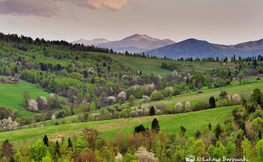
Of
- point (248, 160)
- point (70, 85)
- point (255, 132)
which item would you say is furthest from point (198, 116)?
point (70, 85)

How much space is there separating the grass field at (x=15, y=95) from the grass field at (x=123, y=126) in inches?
1855

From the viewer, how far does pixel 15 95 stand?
137250mm

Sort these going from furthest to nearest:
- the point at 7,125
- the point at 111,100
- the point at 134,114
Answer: the point at 111,100, the point at 7,125, the point at 134,114

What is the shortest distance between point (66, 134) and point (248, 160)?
188 ft

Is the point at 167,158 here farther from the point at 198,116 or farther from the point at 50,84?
the point at 50,84

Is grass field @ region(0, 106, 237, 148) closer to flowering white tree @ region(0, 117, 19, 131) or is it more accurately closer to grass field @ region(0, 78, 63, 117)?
flowering white tree @ region(0, 117, 19, 131)

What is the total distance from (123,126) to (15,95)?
321ft

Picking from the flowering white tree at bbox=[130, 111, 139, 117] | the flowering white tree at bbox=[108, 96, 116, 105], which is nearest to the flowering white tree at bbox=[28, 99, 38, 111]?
the flowering white tree at bbox=[108, 96, 116, 105]

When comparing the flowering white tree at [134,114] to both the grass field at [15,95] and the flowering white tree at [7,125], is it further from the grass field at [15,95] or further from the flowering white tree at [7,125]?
the grass field at [15,95]

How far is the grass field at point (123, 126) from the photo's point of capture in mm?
67688

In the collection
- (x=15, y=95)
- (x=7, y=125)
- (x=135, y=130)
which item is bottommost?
(x=7, y=125)

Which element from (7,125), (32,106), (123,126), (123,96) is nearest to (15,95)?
(32,106)

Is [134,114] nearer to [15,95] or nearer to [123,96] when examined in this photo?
[123,96]

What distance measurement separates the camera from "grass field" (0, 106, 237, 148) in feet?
222
